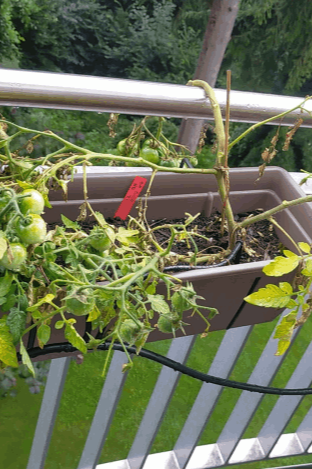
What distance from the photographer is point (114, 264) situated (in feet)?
1.88

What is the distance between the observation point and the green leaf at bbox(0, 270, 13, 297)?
20.5 inches

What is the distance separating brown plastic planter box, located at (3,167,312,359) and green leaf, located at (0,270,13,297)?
0.48 ft

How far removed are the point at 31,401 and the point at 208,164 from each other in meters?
3.13

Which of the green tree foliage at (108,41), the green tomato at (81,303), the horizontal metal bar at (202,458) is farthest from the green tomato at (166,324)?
the green tree foliage at (108,41)

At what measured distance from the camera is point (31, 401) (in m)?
2.11

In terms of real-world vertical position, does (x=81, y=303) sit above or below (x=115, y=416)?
above

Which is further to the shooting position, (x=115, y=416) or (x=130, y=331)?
(x=115, y=416)

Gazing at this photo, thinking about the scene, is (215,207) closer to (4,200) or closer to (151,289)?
(151,289)

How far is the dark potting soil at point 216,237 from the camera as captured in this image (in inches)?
32.5

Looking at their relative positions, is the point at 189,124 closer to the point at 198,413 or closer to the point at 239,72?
the point at 239,72

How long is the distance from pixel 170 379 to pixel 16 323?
0.52 meters

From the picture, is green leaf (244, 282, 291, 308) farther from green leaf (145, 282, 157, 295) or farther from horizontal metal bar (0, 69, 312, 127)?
horizontal metal bar (0, 69, 312, 127)

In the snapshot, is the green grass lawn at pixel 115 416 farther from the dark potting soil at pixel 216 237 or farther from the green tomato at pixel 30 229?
the green tomato at pixel 30 229

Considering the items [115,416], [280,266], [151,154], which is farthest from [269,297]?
[115,416]
